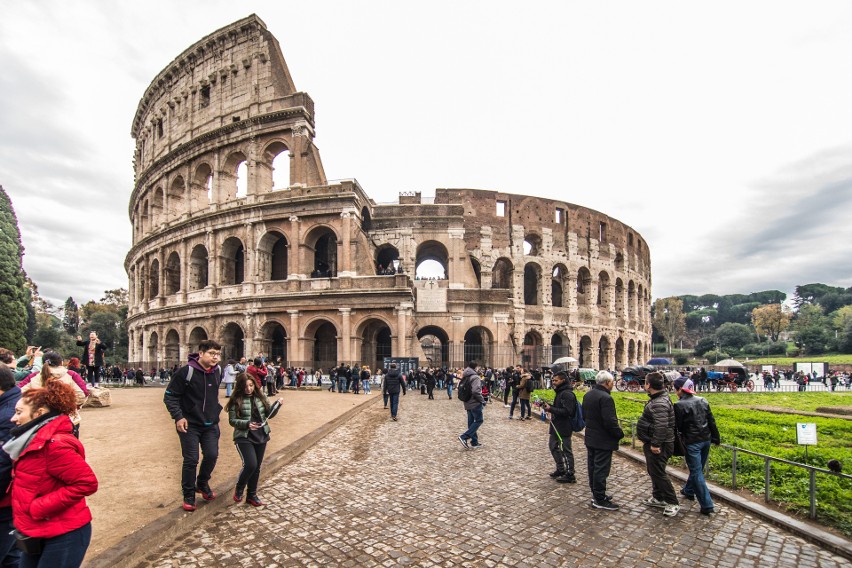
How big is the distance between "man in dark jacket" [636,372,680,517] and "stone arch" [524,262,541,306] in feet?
90.2

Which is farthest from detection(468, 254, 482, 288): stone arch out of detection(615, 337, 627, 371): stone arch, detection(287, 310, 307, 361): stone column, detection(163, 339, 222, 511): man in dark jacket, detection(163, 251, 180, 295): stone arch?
detection(163, 339, 222, 511): man in dark jacket

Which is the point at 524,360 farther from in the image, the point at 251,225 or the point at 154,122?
the point at 154,122

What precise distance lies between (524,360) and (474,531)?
73.7ft

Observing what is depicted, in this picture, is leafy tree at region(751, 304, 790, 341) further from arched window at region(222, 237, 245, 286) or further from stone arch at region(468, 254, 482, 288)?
arched window at region(222, 237, 245, 286)

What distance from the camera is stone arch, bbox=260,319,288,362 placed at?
24.7 meters

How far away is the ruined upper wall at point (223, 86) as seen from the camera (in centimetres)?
2597

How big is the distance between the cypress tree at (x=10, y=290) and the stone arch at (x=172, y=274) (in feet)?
32.4

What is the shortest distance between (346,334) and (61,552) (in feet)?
69.0

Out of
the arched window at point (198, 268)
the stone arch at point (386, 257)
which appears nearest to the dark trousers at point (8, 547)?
the stone arch at point (386, 257)

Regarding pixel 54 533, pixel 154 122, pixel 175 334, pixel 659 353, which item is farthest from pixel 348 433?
pixel 659 353

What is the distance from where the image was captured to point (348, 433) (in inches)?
396

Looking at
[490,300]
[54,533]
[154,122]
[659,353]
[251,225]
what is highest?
[154,122]

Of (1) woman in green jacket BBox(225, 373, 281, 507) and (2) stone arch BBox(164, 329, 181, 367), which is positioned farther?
(2) stone arch BBox(164, 329, 181, 367)

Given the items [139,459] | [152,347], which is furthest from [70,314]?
[139,459]
